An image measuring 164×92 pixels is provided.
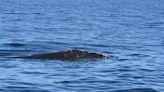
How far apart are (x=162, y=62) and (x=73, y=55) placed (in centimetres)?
406

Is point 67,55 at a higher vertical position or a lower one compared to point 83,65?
higher

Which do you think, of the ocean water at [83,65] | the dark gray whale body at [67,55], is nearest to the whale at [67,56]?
the dark gray whale body at [67,55]

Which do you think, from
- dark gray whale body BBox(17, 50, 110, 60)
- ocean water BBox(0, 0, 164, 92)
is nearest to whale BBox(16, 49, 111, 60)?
dark gray whale body BBox(17, 50, 110, 60)

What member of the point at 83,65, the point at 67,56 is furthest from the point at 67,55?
the point at 83,65

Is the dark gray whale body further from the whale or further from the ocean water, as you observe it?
the ocean water

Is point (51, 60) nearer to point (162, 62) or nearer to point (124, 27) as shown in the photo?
point (162, 62)

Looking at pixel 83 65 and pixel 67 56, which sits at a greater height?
pixel 67 56

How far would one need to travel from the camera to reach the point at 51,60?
28734 mm

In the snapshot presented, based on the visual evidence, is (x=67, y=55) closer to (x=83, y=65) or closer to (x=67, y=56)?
(x=67, y=56)

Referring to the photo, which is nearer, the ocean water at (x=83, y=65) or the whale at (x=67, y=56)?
the ocean water at (x=83, y=65)

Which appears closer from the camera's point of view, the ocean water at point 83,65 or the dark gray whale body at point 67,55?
the ocean water at point 83,65

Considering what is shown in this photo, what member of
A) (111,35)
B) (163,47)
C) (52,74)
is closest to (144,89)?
(52,74)

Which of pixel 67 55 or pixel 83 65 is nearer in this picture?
pixel 83 65

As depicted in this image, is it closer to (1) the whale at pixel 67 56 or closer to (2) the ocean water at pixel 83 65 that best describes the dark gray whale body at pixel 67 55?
(1) the whale at pixel 67 56
